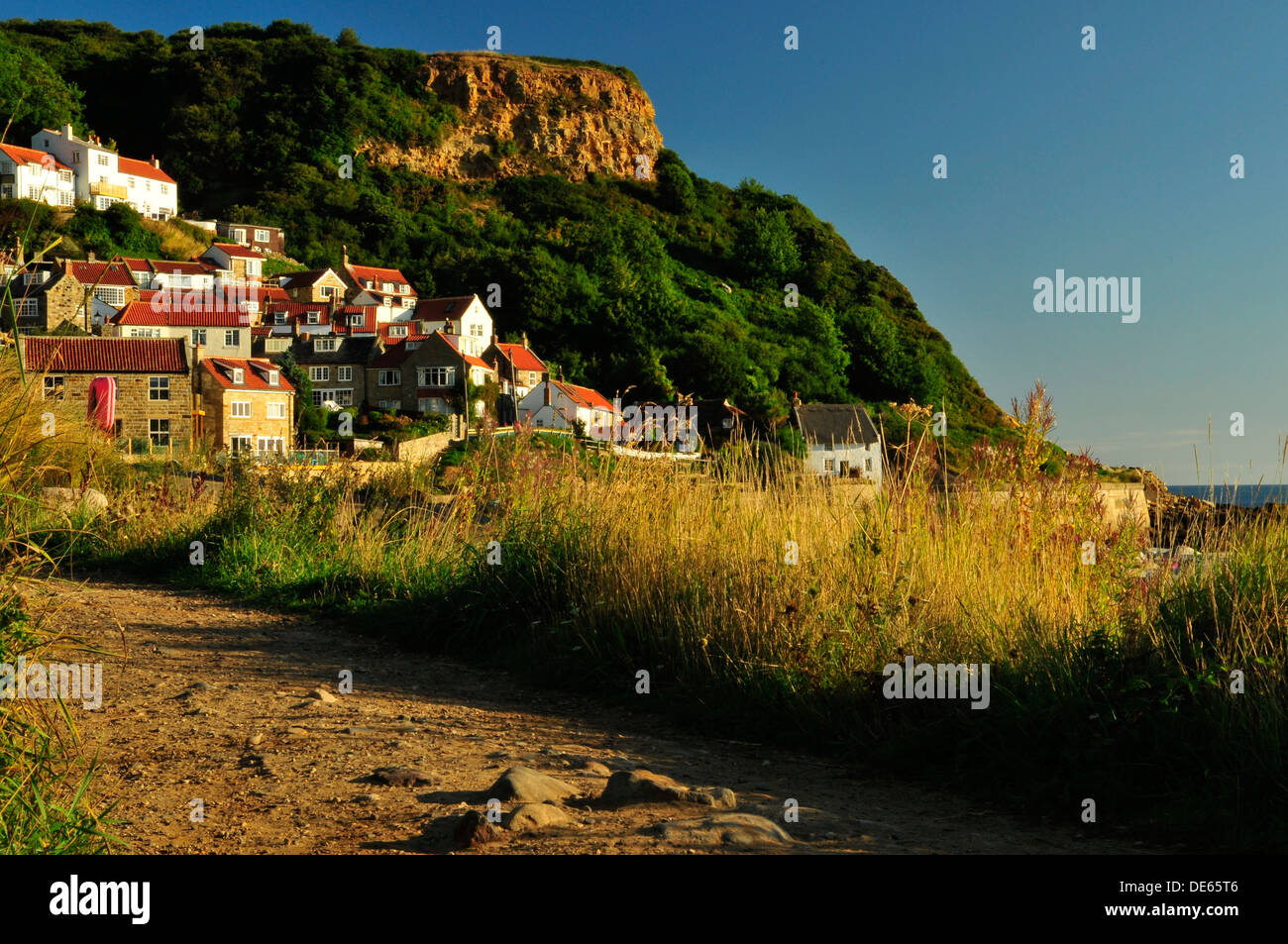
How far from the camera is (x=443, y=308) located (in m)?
76.2

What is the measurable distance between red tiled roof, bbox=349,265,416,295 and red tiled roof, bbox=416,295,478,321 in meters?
5.69

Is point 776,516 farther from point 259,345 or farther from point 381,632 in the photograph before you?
point 259,345

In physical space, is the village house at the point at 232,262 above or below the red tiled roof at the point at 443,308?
above

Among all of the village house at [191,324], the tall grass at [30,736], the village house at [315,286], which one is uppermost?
the village house at [315,286]

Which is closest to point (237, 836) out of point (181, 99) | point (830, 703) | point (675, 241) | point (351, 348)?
point (830, 703)

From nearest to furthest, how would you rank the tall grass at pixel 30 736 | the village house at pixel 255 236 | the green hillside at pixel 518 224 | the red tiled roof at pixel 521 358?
1. the tall grass at pixel 30 736
2. the red tiled roof at pixel 521 358
3. the green hillside at pixel 518 224
4. the village house at pixel 255 236

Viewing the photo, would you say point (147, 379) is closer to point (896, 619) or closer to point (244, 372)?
point (244, 372)

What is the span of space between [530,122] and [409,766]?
12359 centimetres

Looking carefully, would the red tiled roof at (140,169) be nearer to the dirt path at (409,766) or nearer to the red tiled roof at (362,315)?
the red tiled roof at (362,315)

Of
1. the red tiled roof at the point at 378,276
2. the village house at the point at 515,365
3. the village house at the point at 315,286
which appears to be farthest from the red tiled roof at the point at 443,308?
the village house at the point at 315,286

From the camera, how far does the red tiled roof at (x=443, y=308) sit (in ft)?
245

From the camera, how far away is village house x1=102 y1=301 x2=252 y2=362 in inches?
2448

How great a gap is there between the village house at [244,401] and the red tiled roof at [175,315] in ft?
43.6

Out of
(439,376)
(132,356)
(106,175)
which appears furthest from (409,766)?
(106,175)
